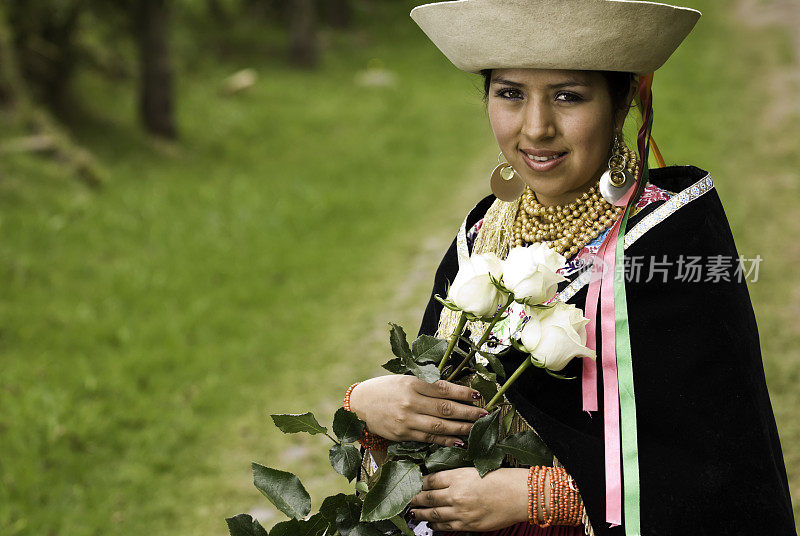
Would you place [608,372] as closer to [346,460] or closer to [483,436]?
[483,436]

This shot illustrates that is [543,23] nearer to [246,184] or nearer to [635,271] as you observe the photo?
[635,271]

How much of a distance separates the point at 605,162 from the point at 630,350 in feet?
1.48

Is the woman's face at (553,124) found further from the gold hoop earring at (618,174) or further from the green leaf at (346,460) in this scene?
the green leaf at (346,460)

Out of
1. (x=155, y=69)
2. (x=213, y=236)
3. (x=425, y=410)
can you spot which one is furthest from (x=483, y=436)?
(x=155, y=69)

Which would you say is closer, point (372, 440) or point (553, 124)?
point (553, 124)

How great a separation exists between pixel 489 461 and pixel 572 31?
0.89m

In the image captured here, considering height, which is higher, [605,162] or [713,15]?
[713,15]

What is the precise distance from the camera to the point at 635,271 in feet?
5.39

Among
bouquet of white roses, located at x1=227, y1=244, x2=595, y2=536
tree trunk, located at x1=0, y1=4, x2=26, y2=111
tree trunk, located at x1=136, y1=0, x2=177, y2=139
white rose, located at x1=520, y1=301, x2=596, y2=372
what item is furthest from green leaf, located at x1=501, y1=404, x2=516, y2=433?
tree trunk, located at x1=136, y1=0, x2=177, y2=139

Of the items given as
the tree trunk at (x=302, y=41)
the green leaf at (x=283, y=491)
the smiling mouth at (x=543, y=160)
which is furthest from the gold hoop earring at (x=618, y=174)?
the tree trunk at (x=302, y=41)

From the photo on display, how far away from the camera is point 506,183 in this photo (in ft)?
6.35

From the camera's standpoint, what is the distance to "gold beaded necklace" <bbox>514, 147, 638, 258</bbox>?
1.80 m

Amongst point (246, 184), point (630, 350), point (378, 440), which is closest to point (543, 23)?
point (630, 350)

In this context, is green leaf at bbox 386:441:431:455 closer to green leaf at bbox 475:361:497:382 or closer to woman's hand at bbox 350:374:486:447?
woman's hand at bbox 350:374:486:447
